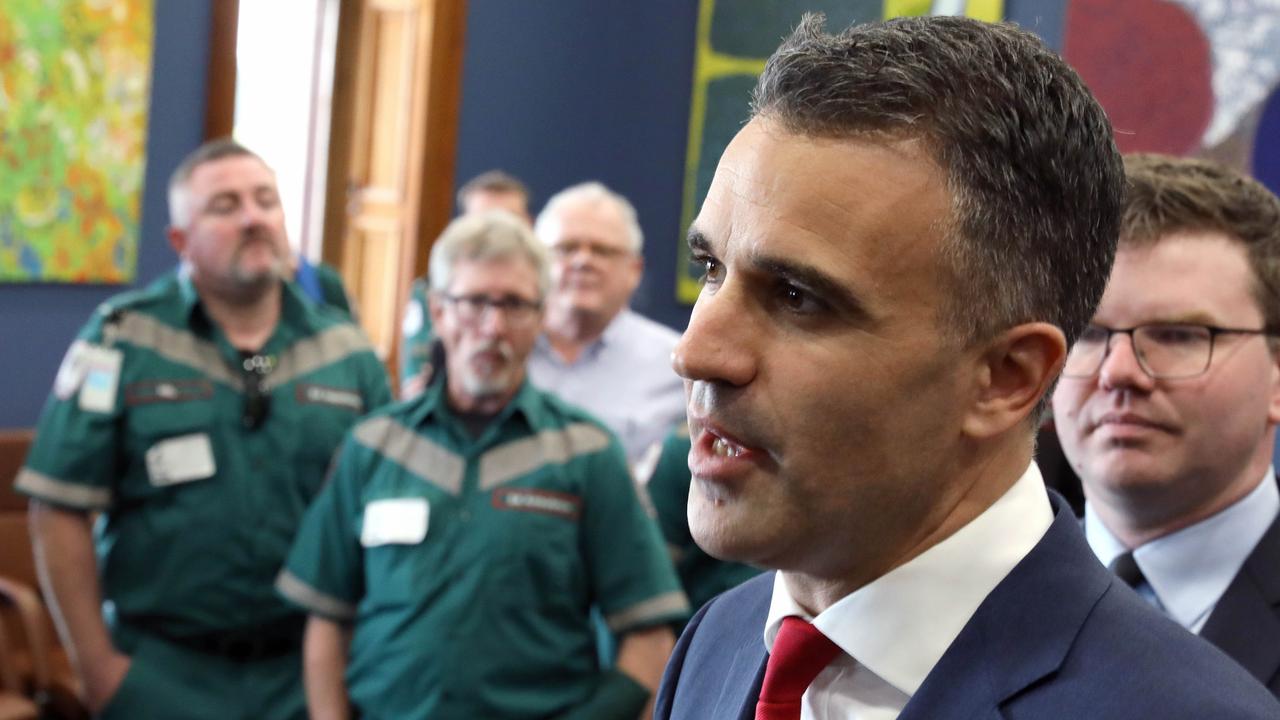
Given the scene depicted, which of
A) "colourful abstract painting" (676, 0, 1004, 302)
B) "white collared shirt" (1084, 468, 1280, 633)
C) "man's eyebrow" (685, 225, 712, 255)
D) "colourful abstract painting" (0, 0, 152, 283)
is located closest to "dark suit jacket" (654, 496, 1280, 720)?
"man's eyebrow" (685, 225, 712, 255)

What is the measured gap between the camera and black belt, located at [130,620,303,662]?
12.0 feet

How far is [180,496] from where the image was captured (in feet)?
12.0

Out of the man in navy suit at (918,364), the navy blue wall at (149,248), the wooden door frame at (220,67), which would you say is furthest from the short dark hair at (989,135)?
the wooden door frame at (220,67)

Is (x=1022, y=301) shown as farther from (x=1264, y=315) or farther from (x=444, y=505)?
(x=444, y=505)

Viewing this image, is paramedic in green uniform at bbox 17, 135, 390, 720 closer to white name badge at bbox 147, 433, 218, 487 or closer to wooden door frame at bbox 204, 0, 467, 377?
white name badge at bbox 147, 433, 218, 487

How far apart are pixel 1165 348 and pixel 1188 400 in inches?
2.8

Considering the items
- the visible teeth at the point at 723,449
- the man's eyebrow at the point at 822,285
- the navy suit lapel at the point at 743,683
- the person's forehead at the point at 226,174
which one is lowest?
the navy suit lapel at the point at 743,683

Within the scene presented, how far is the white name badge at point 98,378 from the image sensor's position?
363 cm

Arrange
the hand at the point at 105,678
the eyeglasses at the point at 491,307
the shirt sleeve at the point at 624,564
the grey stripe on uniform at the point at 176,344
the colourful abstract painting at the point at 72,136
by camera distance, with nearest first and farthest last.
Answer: the shirt sleeve at the point at 624,564 < the eyeglasses at the point at 491,307 < the hand at the point at 105,678 < the grey stripe on uniform at the point at 176,344 < the colourful abstract painting at the point at 72,136

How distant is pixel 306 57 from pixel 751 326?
259 inches

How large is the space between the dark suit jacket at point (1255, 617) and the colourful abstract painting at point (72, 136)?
461 cm

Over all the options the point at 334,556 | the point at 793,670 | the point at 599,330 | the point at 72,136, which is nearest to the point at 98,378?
the point at 334,556

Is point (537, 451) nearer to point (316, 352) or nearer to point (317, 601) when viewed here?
point (317, 601)

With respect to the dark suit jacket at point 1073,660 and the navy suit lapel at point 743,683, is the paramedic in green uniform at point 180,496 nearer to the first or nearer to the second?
the navy suit lapel at point 743,683
